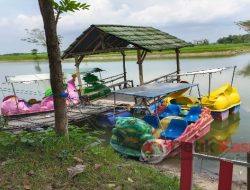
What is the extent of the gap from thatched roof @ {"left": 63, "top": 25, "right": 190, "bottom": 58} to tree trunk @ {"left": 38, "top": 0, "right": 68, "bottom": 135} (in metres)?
9.29

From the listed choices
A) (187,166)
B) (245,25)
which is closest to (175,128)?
(187,166)

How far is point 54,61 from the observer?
5457 millimetres

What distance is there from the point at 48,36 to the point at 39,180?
7.18ft

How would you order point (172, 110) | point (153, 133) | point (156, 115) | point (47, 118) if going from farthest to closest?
1. point (172, 110)
2. point (47, 118)
3. point (156, 115)
4. point (153, 133)

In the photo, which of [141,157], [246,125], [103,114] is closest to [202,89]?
[246,125]

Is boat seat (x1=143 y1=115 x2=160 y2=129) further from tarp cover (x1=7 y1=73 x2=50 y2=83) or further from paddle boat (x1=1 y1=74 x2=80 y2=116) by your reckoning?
tarp cover (x1=7 y1=73 x2=50 y2=83)

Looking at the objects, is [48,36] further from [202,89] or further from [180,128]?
[202,89]

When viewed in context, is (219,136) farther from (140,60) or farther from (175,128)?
(140,60)

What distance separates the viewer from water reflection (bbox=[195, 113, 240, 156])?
10.1 m

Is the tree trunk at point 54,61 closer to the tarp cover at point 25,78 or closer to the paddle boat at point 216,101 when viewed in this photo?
the paddle boat at point 216,101

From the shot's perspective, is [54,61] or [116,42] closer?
[54,61]

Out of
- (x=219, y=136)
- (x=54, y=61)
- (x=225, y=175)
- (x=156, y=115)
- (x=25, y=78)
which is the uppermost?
(x=54, y=61)

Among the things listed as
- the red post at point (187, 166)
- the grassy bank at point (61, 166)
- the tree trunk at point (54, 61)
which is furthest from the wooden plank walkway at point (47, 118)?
the red post at point (187, 166)

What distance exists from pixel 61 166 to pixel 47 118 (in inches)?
331
